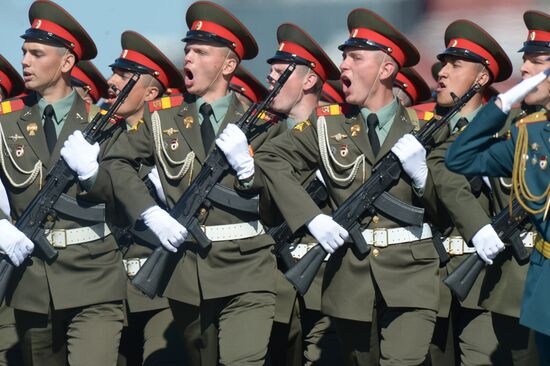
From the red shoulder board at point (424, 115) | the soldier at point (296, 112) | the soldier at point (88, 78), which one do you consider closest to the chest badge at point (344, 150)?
the red shoulder board at point (424, 115)

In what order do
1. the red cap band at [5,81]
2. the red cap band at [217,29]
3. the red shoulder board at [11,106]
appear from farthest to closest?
1. the red cap band at [5,81]
2. the red cap band at [217,29]
3. the red shoulder board at [11,106]

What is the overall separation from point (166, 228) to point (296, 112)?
1.83 meters

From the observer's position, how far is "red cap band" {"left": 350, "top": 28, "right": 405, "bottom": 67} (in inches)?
340

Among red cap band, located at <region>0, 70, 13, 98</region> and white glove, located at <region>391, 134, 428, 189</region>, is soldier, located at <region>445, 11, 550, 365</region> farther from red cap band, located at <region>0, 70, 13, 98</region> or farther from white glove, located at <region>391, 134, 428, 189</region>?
red cap band, located at <region>0, 70, 13, 98</region>

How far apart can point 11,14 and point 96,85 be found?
2518 mm

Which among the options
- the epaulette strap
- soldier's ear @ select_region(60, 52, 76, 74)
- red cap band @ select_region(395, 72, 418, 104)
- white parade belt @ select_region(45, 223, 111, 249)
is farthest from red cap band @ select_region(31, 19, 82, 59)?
the epaulette strap

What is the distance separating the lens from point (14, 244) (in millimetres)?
8398

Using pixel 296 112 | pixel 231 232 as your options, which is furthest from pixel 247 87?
pixel 231 232

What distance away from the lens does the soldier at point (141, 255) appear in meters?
→ 9.39

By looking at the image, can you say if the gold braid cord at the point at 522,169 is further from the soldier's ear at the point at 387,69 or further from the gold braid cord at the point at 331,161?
the soldier's ear at the point at 387,69

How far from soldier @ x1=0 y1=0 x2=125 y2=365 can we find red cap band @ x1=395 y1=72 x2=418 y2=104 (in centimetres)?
222

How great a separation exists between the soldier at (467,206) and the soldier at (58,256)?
5.77ft

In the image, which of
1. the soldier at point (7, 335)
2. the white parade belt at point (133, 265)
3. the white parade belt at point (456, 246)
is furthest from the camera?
the white parade belt at point (133, 265)

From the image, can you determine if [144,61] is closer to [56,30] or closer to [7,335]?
[56,30]
